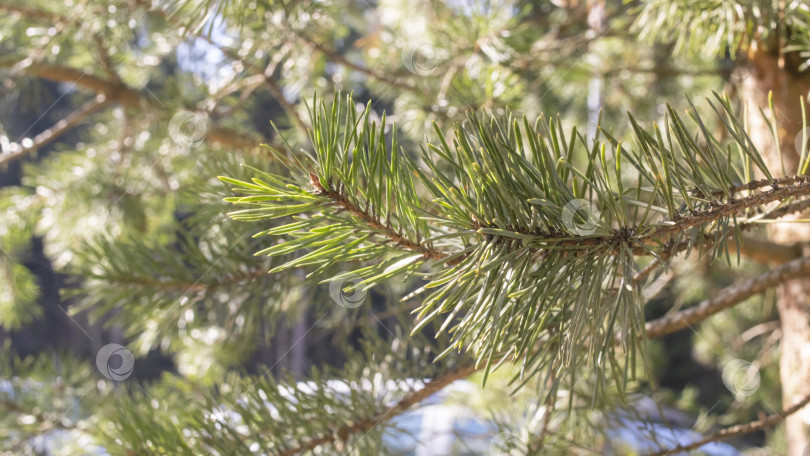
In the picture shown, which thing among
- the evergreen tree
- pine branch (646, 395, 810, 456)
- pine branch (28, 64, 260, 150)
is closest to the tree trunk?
the evergreen tree

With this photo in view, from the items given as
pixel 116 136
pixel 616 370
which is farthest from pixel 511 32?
pixel 116 136

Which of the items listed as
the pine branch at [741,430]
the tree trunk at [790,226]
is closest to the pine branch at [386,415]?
the pine branch at [741,430]

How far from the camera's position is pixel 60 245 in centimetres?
75

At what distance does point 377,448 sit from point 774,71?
37cm

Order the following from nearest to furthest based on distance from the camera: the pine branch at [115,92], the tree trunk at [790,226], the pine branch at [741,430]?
the pine branch at [741,430] < the tree trunk at [790,226] < the pine branch at [115,92]

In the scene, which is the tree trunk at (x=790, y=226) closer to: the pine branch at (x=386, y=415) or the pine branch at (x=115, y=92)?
Result: the pine branch at (x=386, y=415)

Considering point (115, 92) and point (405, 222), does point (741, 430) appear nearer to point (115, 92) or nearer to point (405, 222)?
point (405, 222)

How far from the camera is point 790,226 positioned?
17.5 inches

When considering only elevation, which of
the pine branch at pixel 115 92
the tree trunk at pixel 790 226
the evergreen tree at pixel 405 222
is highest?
the pine branch at pixel 115 92

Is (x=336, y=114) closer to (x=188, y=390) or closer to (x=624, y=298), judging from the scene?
(x=624, y=298)

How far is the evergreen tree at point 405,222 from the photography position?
19cm

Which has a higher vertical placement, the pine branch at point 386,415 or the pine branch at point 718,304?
the pine branch at point 386,415

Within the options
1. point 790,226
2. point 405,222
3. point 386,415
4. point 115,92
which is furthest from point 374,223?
point 115,92

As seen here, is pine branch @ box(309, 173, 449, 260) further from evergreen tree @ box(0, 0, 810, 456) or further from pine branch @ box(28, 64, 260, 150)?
pine branch @ box(28, 64, 260, 150)
